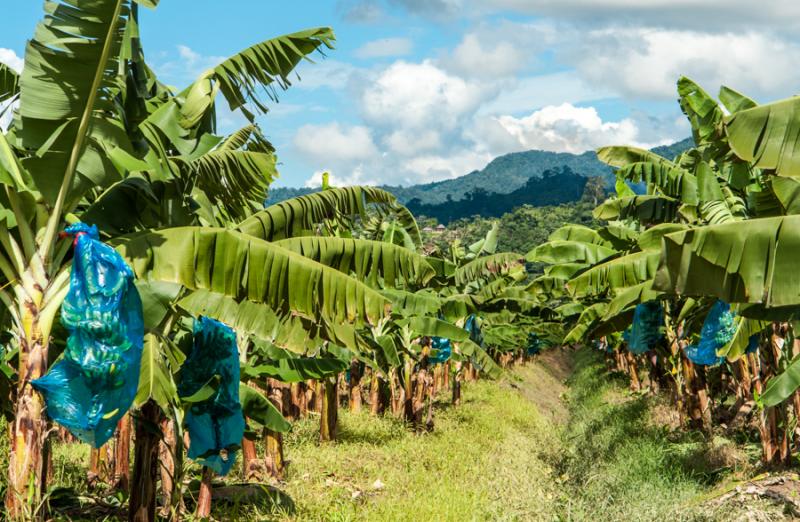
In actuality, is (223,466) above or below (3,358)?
below

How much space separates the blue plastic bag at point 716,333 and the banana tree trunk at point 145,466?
7.11 m

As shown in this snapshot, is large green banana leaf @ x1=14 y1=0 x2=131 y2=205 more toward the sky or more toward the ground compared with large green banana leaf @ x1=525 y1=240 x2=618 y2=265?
more toward the sky

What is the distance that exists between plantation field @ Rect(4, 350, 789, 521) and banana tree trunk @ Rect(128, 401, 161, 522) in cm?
82

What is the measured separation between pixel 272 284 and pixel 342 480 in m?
6.23

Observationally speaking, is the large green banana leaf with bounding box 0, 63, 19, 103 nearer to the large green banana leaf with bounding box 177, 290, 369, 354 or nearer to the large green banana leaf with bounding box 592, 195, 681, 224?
the large green banana leaf with bounding box 177, 290, 369, 354

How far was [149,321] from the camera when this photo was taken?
580cm

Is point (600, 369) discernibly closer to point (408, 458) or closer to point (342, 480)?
point (408, 458)

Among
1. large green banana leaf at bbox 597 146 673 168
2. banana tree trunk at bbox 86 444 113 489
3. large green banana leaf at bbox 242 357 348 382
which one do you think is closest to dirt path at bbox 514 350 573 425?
large green banana leaf at bbox 597 146 673 168

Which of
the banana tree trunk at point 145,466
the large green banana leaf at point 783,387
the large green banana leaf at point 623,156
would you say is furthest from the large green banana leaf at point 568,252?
the banana tree trunk at point 145,466

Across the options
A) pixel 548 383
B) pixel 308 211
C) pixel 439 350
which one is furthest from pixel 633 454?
pixel 548 383

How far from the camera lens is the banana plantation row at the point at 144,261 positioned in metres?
4.99

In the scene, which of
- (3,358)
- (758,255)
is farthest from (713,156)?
(3,358)

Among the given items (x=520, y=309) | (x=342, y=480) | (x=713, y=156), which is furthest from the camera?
(x=520, y=309)

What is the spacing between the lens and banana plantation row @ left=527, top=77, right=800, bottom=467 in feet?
17.6
